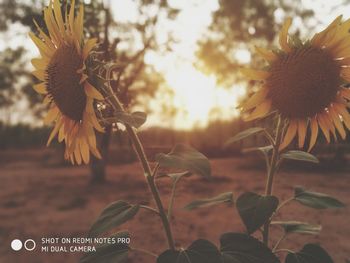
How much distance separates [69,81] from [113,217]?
382mm

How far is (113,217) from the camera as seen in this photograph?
1.19 metres

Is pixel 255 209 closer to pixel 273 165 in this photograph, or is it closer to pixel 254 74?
pixel 273 165

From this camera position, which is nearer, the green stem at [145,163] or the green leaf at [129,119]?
the green leaf at [129,119]

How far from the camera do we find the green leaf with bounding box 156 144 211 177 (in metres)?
0.98

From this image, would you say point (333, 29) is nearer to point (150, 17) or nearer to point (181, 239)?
point (181, 239)

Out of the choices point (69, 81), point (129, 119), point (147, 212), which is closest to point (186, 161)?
point (129, 119)

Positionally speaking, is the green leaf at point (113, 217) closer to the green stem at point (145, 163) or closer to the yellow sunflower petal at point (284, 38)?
the green stem at point (145, 163)

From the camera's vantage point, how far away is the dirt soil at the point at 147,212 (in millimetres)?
3119

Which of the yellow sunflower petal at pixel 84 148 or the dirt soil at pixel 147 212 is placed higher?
the yellow sunflower petal at pixel 84 148

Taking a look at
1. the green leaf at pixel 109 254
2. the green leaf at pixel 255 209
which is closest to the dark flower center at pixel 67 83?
the green leaf at pixel 109 254

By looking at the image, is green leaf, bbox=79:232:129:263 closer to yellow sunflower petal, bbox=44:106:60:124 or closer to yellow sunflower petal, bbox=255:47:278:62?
yellow sunflower petal, bbox=44:106:60:124

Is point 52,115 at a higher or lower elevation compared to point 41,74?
lower

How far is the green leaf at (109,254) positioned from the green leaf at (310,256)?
0.50 metres

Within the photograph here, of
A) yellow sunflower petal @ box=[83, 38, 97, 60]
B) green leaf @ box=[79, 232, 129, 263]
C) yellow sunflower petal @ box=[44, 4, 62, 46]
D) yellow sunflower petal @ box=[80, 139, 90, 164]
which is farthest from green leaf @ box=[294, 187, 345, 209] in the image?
yellow sunflower petal @ box=[44, 4, 62, 46]
